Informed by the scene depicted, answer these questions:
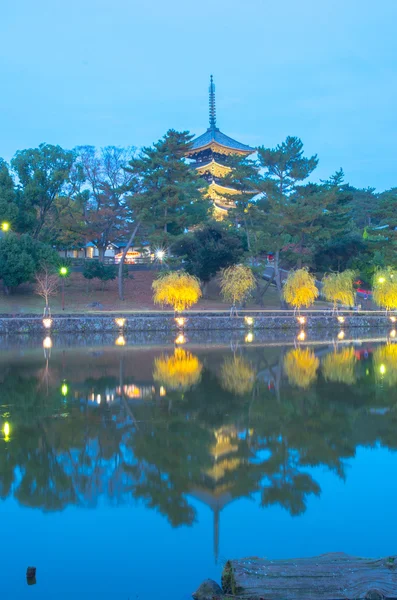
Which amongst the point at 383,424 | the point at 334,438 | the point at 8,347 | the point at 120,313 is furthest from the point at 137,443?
the point at 120,313

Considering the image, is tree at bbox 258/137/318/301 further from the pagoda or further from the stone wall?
the pagoda

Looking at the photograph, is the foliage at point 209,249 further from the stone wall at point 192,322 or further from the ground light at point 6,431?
the ground light at point 6,431

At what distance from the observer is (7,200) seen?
122ft

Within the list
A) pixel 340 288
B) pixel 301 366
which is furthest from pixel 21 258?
pixel 301 366

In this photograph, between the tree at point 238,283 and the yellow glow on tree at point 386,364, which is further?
the tree at point 238,283

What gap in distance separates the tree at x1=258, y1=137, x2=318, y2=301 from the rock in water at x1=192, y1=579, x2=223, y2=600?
1259 inches

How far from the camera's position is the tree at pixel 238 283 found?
33750mm

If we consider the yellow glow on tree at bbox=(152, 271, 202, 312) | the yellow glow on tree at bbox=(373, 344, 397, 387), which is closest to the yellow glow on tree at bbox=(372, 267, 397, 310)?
the yellow glow on tree at bbox=(373, 344, 397, 387)

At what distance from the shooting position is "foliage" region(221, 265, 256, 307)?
3375 centimetres

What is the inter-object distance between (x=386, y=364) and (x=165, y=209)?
21.2m

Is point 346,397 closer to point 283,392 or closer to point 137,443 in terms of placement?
point 283,392

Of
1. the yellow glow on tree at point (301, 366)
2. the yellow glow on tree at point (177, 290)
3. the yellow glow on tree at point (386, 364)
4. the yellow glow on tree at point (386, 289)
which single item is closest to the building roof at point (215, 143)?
the yellow glow on tree at point (386, 289)

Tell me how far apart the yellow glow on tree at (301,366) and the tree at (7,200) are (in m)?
21.9

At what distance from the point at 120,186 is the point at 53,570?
1347 inches
